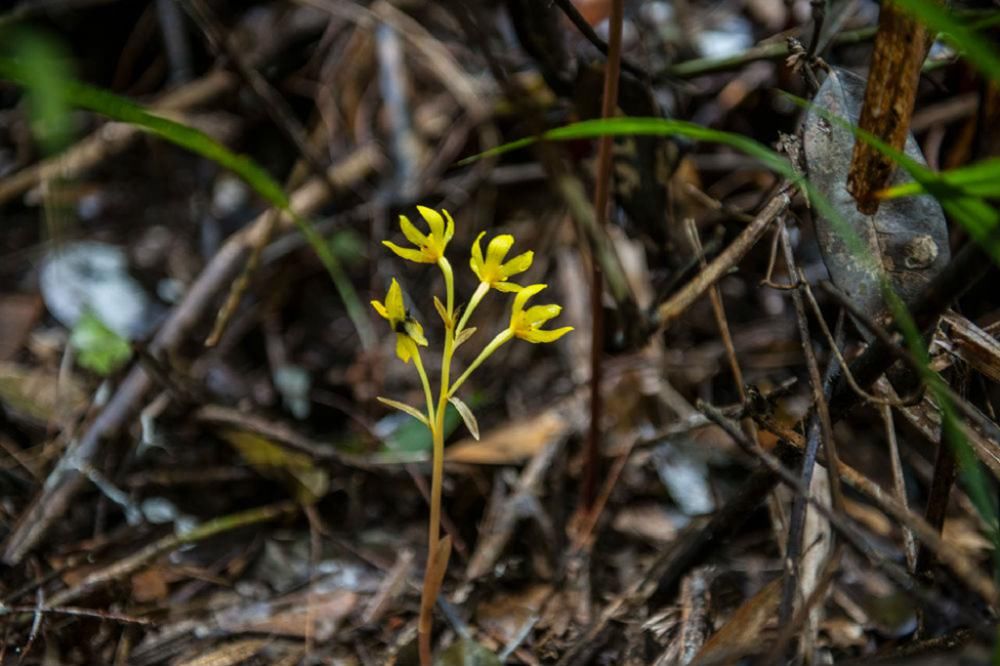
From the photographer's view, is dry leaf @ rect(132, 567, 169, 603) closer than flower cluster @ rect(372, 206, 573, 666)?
No

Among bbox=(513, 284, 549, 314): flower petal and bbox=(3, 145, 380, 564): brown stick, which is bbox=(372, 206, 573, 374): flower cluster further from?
bbox=(3, 145, 380, 564): brown stick

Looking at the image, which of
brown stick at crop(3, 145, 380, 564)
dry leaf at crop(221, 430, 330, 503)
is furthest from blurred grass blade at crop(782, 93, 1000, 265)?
brown stick at crop(3, 145, 380, 564)

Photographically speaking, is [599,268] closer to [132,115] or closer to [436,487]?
[436,487]

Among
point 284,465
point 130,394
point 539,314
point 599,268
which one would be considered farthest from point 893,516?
point 130,394

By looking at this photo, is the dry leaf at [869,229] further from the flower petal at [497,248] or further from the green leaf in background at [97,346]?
the green leaf in background at [97,346]

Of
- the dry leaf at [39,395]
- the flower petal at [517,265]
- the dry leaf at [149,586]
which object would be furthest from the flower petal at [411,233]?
the dry leaf at [39,395]
